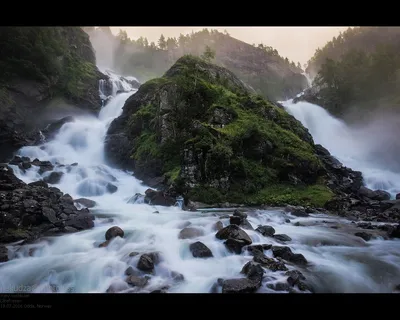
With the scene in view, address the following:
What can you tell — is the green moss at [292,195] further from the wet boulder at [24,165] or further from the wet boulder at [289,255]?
the wet boulder at [24,165]

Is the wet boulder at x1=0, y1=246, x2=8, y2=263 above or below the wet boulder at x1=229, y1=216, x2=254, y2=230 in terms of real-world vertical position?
below

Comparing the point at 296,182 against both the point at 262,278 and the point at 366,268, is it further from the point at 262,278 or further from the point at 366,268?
the point at 262,278

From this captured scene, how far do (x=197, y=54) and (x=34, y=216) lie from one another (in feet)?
281

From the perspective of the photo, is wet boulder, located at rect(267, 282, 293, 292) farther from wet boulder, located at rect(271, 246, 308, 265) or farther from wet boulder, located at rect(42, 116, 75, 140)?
wet boulder, located at rect(42, 116, 75, 140)

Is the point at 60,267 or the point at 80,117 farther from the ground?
the point at 80,117

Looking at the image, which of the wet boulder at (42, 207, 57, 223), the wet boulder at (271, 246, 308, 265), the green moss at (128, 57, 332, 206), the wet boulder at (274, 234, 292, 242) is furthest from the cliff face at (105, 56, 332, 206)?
the wet boulder at (271, 246, 308, 265)

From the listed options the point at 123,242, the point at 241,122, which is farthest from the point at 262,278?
the point at 241,122

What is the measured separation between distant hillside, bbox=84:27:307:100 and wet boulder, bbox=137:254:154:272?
226 feet

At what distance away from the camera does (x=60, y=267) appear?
8336 mm

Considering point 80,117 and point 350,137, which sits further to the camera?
point 350,137

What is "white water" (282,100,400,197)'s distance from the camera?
2900cm

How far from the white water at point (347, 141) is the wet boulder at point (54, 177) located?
81.4ft

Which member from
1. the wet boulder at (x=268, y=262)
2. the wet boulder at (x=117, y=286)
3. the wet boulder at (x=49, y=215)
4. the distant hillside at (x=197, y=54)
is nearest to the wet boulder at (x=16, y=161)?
the wet boulder at (x=49, y=215)

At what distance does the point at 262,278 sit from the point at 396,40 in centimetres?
5867
